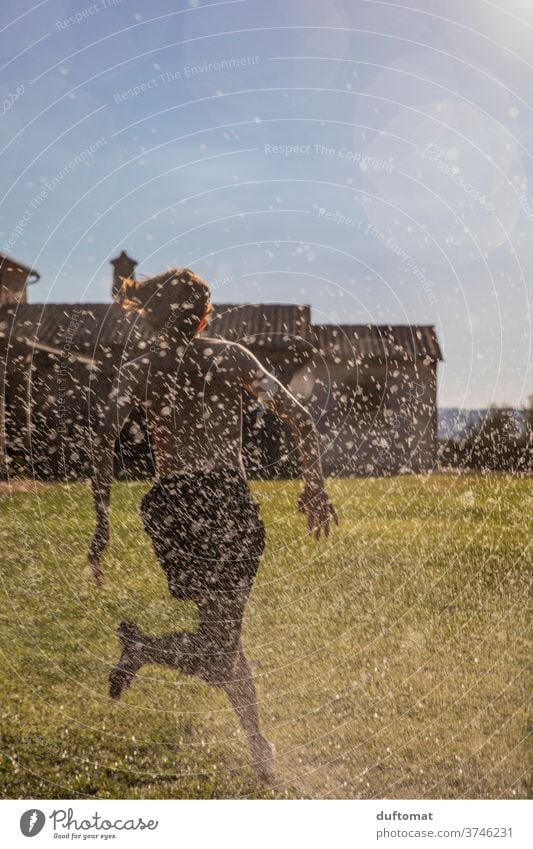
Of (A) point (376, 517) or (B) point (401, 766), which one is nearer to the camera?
(B) point (401, 766)

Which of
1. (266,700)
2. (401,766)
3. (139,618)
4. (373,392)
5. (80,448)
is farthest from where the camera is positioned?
(373,392)

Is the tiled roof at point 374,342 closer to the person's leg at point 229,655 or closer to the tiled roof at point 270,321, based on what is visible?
the tiled roof at point 270,321

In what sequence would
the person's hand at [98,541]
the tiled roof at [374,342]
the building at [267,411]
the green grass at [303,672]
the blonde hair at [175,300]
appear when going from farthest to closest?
the tiled roof at [374,342] → the building at [267,411] → the green grass at [303,672] → the person's hand at [98,541] → the blonde hair at [175,300]

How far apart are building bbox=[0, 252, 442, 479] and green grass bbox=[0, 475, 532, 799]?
109cm

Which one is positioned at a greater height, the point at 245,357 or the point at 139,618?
the point at 245,357

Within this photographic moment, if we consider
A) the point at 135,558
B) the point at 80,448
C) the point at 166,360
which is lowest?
the point at 135,558

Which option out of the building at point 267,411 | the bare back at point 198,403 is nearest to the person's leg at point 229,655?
the bare back at point 198,403

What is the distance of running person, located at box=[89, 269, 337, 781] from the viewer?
3.70m

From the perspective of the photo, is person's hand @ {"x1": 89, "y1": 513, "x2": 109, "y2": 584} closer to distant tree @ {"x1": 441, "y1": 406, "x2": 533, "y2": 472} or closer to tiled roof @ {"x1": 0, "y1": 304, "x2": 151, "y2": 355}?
tiled roof @ {"x1": 0, "y1": 304, "x2": 151, "y2": 355}

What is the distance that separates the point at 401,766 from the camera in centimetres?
442

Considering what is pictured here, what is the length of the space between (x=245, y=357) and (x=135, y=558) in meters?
7.82

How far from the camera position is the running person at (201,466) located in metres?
3.70

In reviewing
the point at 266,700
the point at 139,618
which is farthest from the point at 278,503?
the point at 266,700
